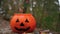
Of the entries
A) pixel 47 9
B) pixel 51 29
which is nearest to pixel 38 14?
pixel 47 9

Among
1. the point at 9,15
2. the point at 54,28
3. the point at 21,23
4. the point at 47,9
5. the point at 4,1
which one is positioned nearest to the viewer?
the point at 21,23

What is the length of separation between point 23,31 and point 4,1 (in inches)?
Answer: 79.6

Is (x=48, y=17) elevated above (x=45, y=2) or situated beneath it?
situated beneath

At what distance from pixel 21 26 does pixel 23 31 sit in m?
0.09

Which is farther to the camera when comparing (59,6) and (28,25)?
(59,6)

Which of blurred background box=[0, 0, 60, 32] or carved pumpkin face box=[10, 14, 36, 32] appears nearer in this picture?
carved pumpkin face box=[10, 14, 36, 32]

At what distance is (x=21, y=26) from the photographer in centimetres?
280

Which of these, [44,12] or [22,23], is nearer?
[22,23]

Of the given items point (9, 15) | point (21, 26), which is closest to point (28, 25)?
point (21, 26)

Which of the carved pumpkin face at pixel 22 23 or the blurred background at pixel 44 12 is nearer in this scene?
the carved pumpkin face at pixel 22 23

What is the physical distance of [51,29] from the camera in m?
3.22

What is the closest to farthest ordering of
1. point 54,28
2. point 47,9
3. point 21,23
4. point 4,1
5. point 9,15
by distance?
point 21,23, point 54,28, point 47,9, point 9,15, point 4,1

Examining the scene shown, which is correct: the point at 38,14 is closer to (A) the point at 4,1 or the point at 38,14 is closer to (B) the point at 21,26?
(B) the point at 21,26

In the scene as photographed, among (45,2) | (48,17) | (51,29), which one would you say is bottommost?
(51,29)
